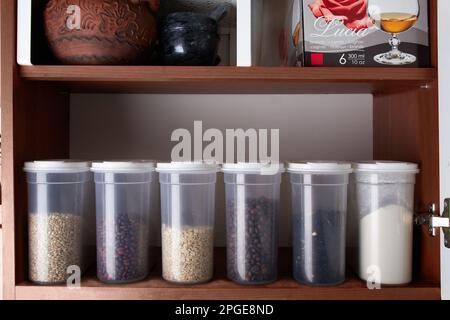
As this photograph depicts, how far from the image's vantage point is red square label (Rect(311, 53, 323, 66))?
3.05ft

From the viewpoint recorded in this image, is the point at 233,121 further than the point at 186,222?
Yes

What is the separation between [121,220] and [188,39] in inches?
15.7

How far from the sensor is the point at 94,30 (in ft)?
3.02

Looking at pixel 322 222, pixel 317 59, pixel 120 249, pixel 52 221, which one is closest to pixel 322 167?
pixel 322 222

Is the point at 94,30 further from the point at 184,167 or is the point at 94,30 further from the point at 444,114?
the point at 444,114

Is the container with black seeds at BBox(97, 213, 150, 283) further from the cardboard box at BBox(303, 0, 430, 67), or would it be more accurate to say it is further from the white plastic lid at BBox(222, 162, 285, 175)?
the cardboard box at BBox(303, 0, 430, 67)

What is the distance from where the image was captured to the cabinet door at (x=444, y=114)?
2.78ft

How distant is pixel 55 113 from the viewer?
44.8 inches

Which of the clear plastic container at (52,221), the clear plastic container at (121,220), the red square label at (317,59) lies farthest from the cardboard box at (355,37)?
the clear plastic container at (52,221)

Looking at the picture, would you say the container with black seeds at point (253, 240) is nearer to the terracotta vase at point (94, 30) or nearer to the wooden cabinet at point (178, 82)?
the wooden cabinet at point (178, 82)

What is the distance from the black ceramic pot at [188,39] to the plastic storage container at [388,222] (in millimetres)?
406

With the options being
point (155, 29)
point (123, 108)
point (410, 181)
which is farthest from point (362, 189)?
point (123, 108)

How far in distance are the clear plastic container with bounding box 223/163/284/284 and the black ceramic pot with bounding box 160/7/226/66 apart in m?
0.24

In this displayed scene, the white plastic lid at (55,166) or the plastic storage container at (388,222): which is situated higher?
the white plastic lid at (55,166)
